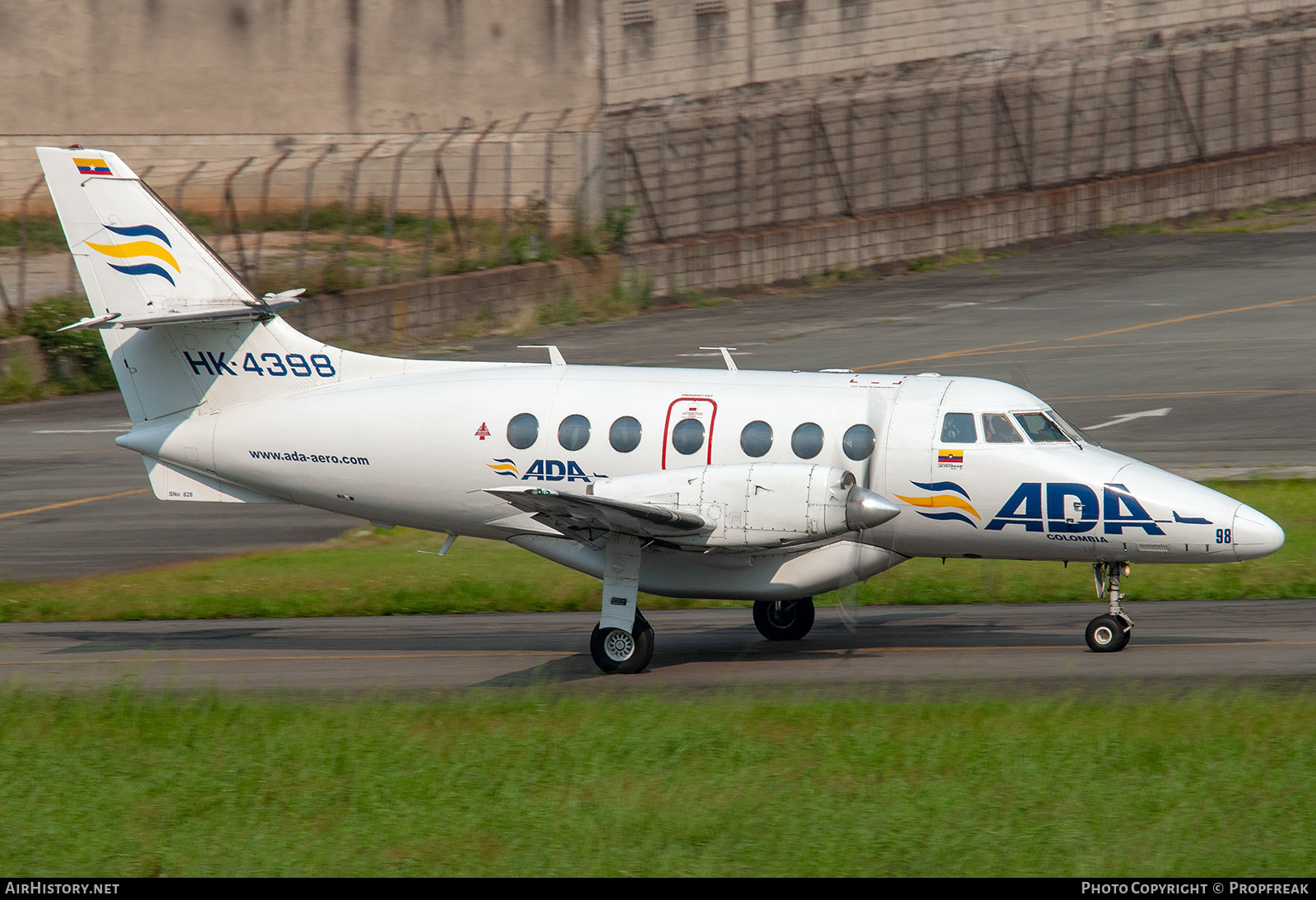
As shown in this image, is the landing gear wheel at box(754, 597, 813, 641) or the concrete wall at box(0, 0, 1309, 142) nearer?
the landing gear wheel at box(754, 597, 813, 641)

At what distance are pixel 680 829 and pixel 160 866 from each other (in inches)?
151

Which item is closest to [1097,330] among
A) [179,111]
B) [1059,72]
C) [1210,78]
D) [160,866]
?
[1059,72]

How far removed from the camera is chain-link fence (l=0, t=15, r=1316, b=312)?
42000 mm

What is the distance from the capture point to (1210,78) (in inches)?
2146

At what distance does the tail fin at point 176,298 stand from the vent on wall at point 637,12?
33942 mm

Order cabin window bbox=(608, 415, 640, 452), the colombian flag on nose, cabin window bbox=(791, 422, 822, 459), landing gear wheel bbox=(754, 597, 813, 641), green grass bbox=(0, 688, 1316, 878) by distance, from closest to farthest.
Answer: green grass bbox=(0, 688, 1316, 878), cabin window bbox=(791, 422, 822, 459), cabin window bbox=(608, 415, 640, 452), the colombian flag on nose, landing gear wheel bbox=(754, 597, 813, 641)

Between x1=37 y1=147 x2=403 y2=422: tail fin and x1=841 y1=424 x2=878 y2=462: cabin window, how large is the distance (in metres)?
5.86

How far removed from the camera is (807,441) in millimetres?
16469

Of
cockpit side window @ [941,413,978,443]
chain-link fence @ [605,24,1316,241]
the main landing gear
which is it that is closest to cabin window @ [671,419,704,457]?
cockpit side window @ [941,413,978,443]

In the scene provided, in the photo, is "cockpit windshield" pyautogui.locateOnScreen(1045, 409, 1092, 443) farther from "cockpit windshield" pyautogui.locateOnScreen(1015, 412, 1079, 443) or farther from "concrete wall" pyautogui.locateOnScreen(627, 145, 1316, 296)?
"concrete wall" pyautogui.locateOnScreen(627, 145, 1316, 296)

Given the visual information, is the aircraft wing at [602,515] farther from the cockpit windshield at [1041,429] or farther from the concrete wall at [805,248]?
the concrete wall at [805,248]

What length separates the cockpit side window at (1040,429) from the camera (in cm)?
1627

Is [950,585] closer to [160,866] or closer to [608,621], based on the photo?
[608,621]

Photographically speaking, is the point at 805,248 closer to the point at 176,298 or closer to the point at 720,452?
the point at 176,298
